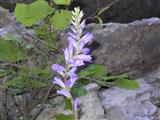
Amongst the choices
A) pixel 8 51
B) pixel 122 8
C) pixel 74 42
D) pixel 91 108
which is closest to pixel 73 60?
pixel 74 42

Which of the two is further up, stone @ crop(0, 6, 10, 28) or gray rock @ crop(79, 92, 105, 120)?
stone @ crop(0, 6, 10, 28)

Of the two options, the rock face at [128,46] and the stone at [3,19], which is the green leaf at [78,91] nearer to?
the rock face at [128,46]

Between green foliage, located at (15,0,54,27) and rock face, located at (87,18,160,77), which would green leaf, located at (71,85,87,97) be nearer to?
green foliage, located at (15,0,54,27)

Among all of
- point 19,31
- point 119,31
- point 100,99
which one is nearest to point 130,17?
point 119,31

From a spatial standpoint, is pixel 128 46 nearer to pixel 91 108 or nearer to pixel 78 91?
pixel 91 108

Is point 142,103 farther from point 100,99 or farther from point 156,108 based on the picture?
point 100,99

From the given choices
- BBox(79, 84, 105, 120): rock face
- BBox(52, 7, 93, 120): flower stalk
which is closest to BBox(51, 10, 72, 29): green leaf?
BBox(79, 84, 105, 120): rock face
